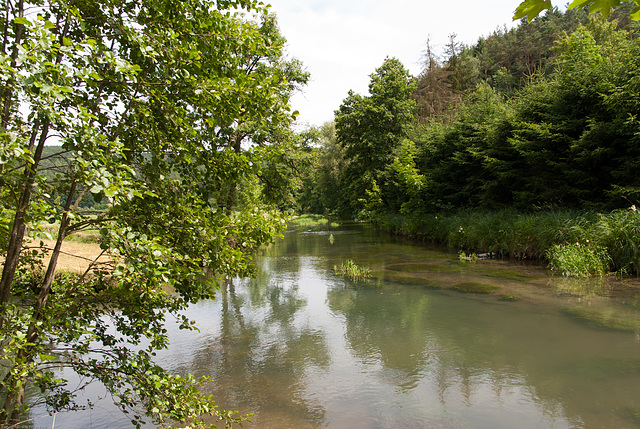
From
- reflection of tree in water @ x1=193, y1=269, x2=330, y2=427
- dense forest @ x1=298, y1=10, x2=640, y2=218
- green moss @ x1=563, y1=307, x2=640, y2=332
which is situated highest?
dense forest @ x1=298, y1=10, x2=640, y2=218

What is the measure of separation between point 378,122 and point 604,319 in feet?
96.1

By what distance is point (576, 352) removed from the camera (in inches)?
248

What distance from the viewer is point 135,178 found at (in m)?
3.29

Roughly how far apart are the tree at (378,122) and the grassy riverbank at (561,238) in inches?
631

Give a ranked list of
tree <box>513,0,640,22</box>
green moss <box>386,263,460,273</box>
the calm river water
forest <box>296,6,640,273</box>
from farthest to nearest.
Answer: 1. green moss <box>386,263,460,273</box>
2. forest <box>296,6,640,273</box>
3. the calm river water
4. tree <box>513,0,640,22</box>

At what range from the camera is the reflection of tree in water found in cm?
507

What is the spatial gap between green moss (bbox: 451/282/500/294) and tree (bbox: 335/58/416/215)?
896 inches

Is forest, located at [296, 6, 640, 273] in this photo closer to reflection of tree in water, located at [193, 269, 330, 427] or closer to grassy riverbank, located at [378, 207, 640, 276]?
grassy riverbank, located at [378, 207, 640, 276]

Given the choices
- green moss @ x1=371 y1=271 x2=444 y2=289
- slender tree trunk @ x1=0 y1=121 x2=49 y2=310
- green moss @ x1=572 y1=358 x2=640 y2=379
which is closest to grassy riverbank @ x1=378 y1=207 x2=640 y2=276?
green moss @ x1=371 y1=271 x2=444 y2=289

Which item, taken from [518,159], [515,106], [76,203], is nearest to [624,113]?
[518,159]

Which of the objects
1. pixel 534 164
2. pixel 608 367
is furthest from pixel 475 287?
pixel 534 164

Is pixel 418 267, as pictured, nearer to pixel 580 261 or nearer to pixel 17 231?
pixel 580 261

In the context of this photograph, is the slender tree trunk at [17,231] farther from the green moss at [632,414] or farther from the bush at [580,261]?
the bush at [580,261]

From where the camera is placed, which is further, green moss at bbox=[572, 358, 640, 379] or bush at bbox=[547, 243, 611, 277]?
bush at bbox=[547, 243, 611, 277]
